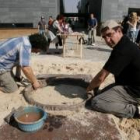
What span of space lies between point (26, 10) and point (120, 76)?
9.89 m

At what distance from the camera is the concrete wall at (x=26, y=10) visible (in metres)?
12.4

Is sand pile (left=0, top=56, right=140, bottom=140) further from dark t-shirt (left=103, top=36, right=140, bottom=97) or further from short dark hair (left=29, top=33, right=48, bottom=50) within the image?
short dark hair (left=29, top=33, right=48, bottom=50)

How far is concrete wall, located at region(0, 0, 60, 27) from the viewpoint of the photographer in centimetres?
1245

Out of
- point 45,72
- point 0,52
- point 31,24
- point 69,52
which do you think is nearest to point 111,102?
point 0,52

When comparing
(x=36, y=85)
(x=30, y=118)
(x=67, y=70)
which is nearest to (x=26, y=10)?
(x=67, y=70)

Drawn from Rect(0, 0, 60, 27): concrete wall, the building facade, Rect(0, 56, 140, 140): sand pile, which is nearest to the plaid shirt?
Rect(0, 56, 140, 140): sand pile

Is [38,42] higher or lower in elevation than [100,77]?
higher

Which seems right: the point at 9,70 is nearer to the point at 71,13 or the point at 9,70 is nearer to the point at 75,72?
the point at 75,72

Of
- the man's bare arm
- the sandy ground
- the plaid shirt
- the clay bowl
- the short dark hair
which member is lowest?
the sandy ground

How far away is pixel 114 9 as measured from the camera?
45.0ft

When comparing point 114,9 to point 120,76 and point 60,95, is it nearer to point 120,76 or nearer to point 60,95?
point 60,95

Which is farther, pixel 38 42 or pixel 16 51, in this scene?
pixel 16 51

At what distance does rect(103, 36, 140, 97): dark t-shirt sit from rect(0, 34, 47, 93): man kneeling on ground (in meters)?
1.08

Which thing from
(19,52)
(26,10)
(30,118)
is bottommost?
(30,118)
